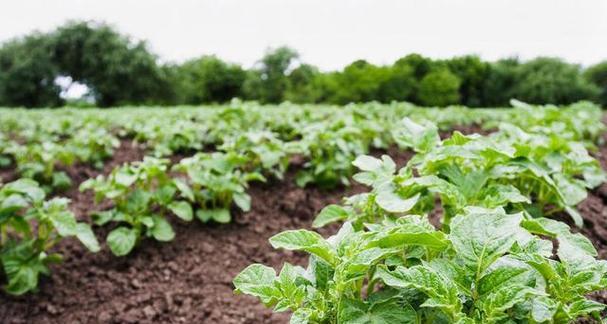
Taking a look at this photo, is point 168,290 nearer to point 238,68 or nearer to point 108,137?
point 108,137

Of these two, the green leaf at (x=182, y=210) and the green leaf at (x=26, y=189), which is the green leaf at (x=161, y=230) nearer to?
the green leaf at (x=182, y=210)

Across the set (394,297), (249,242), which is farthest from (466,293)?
(249,242)

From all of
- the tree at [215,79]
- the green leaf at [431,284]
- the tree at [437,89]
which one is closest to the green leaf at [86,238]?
the green leaf at [431,284]

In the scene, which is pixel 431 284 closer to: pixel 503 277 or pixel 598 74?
pixel 503 277

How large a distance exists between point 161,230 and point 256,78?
34403mm

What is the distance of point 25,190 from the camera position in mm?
2422

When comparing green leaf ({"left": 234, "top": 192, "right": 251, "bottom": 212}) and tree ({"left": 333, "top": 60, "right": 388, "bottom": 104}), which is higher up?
green leaf ({"left": 234, "top": 192, "right": 251, "bottom": 212})

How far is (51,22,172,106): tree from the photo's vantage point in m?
29.5

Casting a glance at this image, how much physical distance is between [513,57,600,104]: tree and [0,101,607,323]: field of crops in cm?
3270

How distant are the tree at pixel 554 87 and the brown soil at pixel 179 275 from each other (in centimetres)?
3447

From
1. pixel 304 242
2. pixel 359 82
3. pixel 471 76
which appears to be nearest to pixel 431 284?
pixel 304 242

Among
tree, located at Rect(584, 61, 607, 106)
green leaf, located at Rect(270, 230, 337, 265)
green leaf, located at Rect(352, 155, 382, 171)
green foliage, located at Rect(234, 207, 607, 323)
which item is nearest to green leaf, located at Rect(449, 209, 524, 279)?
green foliage, located at Rect(234, 207, 607, 323)

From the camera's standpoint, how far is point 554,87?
33625 mm

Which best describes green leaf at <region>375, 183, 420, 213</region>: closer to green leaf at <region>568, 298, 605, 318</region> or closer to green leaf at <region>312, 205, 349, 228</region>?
green leaf at <region>312, 205, 349, 228</region>
